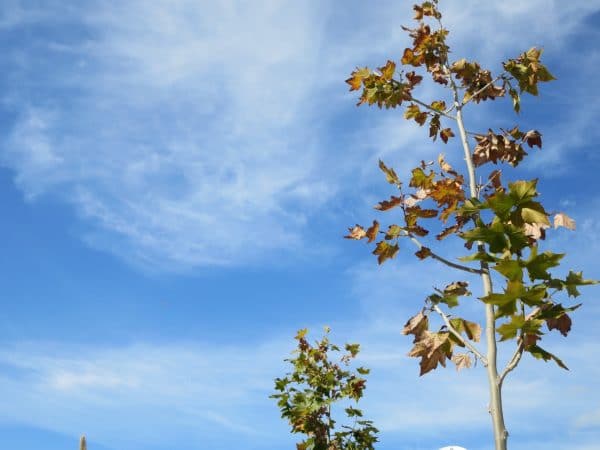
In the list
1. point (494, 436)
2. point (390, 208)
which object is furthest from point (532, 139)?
point (494, 436)

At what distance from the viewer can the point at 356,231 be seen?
18.6 feet

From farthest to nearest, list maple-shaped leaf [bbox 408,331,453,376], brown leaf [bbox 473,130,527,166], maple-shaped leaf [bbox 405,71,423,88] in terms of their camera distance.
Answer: maple-shaped leaf [bbox 405,71,423,88] → brown leaf [bbox 473,130,527,166] → maple-shaped leaf [bbox 408,331,453,376]

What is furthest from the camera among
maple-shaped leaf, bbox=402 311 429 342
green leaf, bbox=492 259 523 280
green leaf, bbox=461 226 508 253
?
maple-shaped leaf, bbox=402 311 429 342

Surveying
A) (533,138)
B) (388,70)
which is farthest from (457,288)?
(388,70)

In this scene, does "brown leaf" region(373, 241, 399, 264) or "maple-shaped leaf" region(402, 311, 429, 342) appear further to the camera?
"brown leaf" region(373, 241, 399, 264)

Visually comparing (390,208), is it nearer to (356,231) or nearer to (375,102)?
(356,231)

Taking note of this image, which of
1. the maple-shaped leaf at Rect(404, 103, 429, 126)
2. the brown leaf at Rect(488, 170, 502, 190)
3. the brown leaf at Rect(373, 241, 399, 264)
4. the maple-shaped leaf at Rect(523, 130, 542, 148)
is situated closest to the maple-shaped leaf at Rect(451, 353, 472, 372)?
the brown leaf at Rect(373, 241, 399, 264)

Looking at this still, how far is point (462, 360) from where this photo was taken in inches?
200

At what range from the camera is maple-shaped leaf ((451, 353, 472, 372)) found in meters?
5.05

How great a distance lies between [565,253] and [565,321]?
84 cm

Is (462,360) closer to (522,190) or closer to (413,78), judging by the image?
(522,190)

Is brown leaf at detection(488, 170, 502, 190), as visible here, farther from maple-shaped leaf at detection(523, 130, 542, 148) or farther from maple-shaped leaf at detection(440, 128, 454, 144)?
maple-shaped leaf at detection(440, 128, 454, 144)

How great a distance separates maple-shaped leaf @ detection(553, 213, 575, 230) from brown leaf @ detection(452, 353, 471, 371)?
4.34ft

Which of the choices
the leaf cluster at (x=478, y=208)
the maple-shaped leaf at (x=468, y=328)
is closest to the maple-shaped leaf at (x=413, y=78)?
the leaf cluster at (x=478, y=208)
